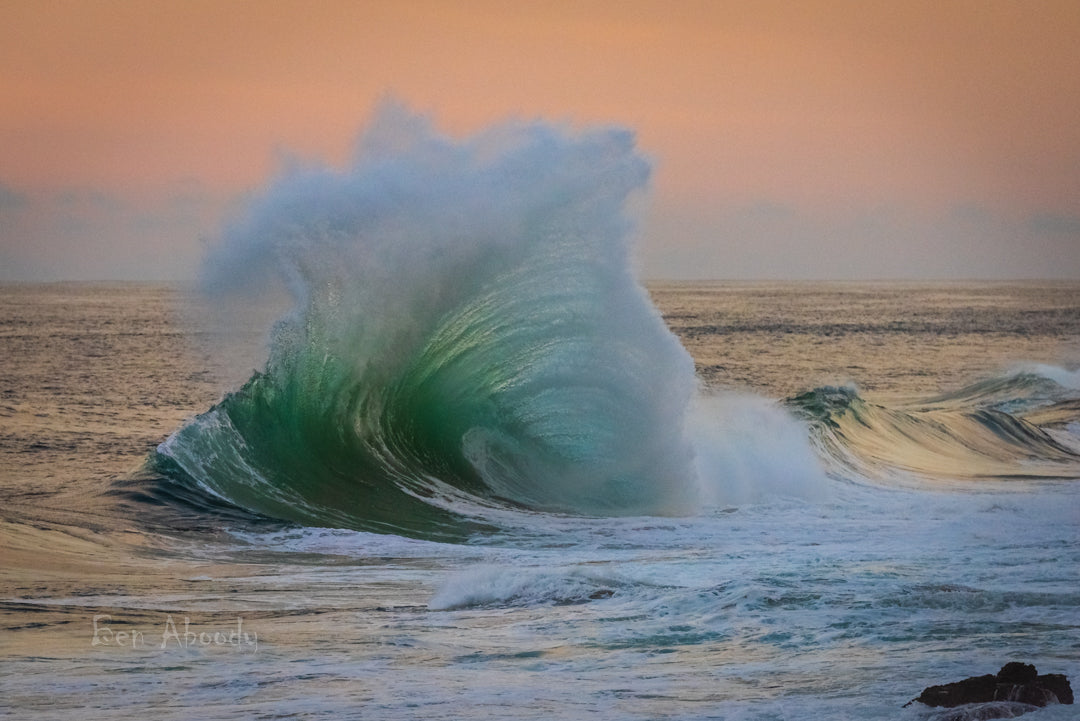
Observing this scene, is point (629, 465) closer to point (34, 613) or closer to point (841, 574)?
point (841, 574)

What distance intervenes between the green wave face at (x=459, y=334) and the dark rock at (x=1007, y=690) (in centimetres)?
833

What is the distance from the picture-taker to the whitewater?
26.6 feet

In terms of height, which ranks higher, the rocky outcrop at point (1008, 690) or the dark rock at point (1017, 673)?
the dark rock at point (1017, 673)

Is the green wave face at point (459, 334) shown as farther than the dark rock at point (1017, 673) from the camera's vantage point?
Yes

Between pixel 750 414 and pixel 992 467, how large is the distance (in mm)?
3762

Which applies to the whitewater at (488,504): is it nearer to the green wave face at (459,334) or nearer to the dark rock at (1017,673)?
the green wave face at (459,334)

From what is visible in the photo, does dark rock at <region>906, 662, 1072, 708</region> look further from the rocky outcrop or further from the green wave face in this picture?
the green wave face

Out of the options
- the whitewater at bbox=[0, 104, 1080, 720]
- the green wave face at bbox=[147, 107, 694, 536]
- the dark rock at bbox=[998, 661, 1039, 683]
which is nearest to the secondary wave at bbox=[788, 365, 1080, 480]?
the whitewater at bbox=[0, 104, 1080, 720]

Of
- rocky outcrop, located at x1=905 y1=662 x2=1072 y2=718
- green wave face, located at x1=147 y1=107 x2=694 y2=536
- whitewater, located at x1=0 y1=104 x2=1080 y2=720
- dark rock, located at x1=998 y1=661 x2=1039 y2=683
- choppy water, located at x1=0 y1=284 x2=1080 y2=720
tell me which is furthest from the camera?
green wave face, located at x1=147 y1=107 x2=694 y2=536

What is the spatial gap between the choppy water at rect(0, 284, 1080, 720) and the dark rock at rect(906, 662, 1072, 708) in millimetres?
154

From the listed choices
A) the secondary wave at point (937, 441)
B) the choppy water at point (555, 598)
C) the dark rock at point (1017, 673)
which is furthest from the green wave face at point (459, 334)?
the dark rock at point (1017, 673)

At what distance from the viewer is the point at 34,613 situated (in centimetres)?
959

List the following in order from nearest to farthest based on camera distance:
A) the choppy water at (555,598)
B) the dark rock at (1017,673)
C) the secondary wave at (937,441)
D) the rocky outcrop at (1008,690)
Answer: the rocky outcrop at (1008,690), the dark rock at (1017,673), the choppy water at (555,598), the secondary wave at (937,441)

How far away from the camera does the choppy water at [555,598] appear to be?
25.3ft
